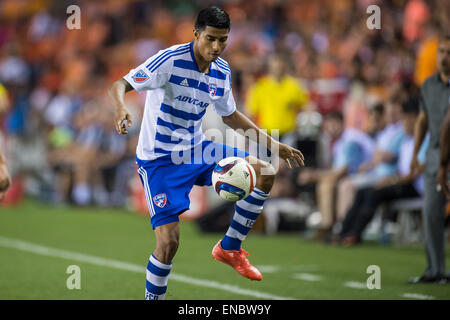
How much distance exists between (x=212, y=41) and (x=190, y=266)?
11.2 feet

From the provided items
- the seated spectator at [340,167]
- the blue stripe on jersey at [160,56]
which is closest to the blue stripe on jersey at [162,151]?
the blue stripe on jersey at [160,56]

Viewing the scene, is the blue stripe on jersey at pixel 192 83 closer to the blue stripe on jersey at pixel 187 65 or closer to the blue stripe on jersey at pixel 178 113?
the blue stripe on jersey at pixel 187 65

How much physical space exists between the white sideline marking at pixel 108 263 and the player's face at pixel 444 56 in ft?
8.53

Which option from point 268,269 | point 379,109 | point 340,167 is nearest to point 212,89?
point 268,269

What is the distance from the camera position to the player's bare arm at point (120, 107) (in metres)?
4.79

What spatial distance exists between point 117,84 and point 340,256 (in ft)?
14.9

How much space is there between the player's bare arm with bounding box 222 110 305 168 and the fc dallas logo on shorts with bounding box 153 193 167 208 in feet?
3.12

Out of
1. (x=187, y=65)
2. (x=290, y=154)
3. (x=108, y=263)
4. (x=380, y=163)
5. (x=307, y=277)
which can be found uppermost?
(x=187, y=65)

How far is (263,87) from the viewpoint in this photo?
11781 millimetres

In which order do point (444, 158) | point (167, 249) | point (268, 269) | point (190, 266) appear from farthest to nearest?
1. point (190, 266)
2. point (268, 269)
3. point (444, 158)
4. point (167, 249)

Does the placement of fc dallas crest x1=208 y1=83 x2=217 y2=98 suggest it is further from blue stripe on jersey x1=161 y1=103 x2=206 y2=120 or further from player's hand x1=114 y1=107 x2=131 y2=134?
player's hand x1=114 y1=107 x2=131 y2=134

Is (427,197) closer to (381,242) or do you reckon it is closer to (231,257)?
(231,257)

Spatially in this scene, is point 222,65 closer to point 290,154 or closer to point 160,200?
point 290,154
